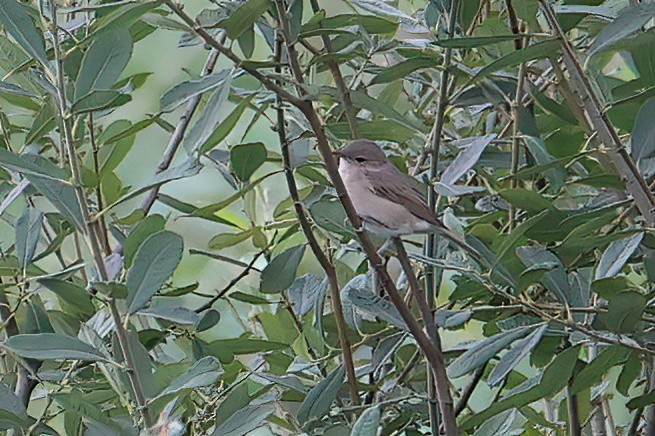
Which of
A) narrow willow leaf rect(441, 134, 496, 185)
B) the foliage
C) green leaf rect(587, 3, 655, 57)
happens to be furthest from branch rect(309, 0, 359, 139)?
green leaf rect(587, 3, 655, 57)

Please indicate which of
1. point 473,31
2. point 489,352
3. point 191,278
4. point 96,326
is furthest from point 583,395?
point 191,278

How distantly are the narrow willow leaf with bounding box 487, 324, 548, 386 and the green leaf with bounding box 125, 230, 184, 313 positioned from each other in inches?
11.2

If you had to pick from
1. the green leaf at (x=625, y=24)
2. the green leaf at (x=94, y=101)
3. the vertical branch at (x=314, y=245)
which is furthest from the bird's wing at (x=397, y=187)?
the green leaf at (x=94, y=101)

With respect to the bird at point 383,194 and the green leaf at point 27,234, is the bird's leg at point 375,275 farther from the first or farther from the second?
the green leaf at point 27,234

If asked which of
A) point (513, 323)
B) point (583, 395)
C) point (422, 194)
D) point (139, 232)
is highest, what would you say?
point (139, 232)

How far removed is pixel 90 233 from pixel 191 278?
0.85m

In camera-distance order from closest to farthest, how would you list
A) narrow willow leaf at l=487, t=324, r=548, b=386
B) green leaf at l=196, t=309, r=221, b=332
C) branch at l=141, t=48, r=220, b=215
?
narrow willow leaf at l=487, t=324, r=548, b=386
green leaf at l=196, t=309, r=221, b=332
branch at l=141, t=48, r=220, b=215

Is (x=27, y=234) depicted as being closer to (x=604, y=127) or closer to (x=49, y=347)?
(x=49, y=347)

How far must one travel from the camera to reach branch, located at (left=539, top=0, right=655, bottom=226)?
79cm

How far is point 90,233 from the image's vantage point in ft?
2.40

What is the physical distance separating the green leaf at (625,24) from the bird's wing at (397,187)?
24 centimetres

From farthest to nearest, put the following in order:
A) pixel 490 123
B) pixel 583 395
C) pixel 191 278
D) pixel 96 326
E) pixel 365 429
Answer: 1. pixel 191 278
2. pixel 490 123
3. pixel 583 395
4. pixel 96 326
5. pixel 365 429

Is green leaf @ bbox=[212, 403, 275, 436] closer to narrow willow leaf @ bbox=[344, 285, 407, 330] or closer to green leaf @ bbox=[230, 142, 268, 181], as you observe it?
narrow willow leaf @ bbox=[344, 285, 407, 330]

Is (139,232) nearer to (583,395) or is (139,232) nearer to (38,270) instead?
(38,270)
